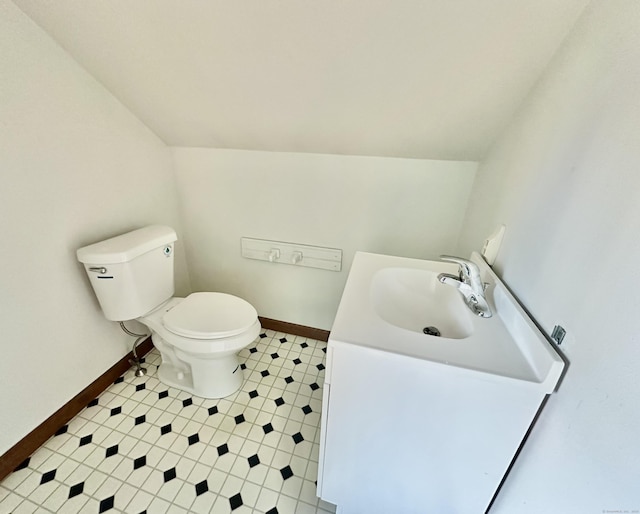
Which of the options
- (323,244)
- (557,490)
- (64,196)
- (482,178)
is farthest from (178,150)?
(557,490)

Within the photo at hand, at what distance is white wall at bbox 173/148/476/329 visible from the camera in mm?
1513

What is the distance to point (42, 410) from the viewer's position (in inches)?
51.6

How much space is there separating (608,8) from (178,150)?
6.18 ft

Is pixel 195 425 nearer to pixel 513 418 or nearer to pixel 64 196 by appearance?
pixel 64 196

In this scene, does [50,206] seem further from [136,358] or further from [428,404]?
[428,404]

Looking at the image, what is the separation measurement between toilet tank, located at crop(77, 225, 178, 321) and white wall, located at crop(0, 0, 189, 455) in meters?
0.11

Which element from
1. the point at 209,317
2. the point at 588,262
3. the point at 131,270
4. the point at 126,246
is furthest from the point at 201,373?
the point at 588,262

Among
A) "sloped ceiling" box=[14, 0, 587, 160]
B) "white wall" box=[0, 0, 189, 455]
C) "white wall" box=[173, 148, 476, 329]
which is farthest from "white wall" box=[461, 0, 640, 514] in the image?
"white wall" box=[0, 0, 189, 455]

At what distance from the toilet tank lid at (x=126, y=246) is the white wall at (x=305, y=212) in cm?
41

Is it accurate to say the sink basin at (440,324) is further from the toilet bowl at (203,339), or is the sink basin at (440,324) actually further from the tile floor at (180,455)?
the tile floor at (180,455)

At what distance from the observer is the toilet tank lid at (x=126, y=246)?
4.18 feet

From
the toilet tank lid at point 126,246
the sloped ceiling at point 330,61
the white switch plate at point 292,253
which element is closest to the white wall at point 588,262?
the sloped ceiling at point 330,61

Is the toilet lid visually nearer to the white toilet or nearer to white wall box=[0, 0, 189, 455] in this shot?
the white toilet

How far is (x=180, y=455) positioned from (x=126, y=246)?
98 cm
